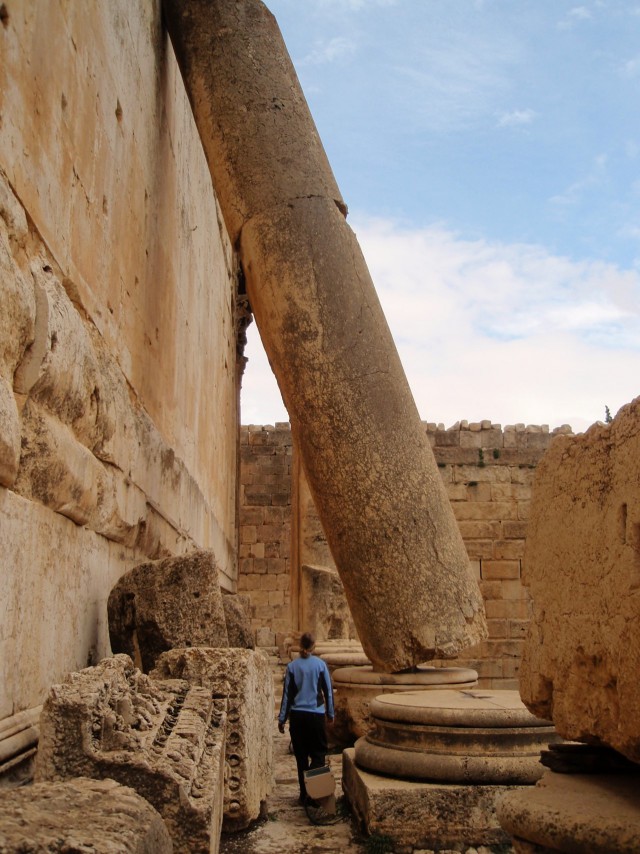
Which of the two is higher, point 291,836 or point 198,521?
point 198,521

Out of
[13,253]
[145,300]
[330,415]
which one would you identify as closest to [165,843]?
[13,253]

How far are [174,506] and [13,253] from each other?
4022mm

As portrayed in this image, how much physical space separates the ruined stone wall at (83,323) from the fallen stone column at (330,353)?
2.02 ft

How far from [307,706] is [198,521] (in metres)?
3.49

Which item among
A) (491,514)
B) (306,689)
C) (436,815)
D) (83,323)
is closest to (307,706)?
(306,689)

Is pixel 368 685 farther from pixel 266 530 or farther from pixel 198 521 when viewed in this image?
pixel 266 530

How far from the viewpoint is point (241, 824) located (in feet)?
12.5

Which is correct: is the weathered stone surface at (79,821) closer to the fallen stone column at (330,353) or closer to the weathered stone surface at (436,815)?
the weathered stone surface at (436,815)

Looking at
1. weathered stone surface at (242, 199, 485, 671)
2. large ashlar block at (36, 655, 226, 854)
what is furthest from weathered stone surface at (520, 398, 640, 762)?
weathered stone surface at (242, 199, 485, 671)

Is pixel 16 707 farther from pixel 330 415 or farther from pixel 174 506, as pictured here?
pixel 174 506

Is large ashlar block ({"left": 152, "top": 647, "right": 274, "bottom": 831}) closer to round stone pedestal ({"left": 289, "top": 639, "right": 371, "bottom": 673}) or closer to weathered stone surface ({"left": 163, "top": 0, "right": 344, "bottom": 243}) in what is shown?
weathered stone surface ({"left": 163, "top": 0, "right": 344, "bottom": 243})

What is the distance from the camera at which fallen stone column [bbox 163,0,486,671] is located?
5332mm

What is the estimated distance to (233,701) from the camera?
367 cm

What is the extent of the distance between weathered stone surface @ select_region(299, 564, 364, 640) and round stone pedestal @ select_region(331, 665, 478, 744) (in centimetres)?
443
